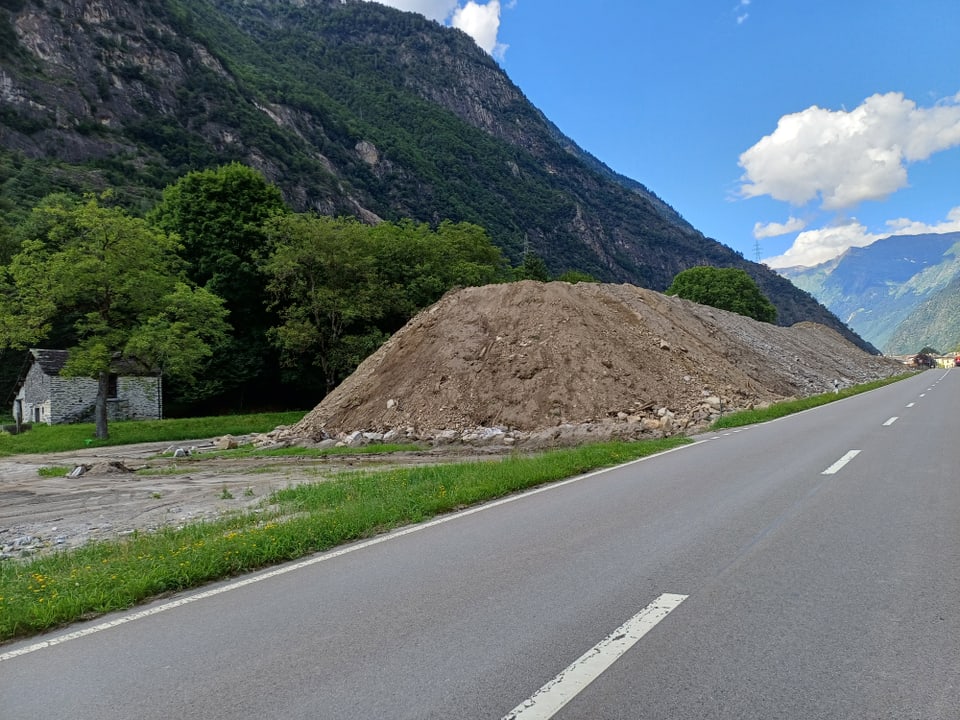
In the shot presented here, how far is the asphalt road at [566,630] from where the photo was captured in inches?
123

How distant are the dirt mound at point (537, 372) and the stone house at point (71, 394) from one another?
17229mm

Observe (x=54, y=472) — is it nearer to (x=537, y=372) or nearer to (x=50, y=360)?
(x=537, y=372)

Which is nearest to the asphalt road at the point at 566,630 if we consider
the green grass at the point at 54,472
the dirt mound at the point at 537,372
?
the dirt mound at the point at 537,372

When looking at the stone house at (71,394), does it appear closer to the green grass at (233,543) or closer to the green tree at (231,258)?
the green tree at (231,258)

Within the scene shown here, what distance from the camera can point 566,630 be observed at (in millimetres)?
3928

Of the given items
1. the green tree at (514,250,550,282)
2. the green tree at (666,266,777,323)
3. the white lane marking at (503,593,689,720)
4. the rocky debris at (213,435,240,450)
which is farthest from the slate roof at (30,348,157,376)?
the green tree at (666,266,777,323)

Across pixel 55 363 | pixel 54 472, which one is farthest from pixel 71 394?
pixel 54 472

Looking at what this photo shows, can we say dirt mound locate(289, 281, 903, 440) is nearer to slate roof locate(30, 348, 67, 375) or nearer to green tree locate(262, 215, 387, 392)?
green tree locate(262, 215, 387, 392)

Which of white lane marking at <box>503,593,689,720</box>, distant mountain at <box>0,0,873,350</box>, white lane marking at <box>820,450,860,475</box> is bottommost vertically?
white lane marking at <box>503,593,689,720</box>

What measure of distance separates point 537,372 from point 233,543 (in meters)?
17.8

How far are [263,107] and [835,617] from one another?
14916cm

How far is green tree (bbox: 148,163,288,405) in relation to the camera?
41.8 meters

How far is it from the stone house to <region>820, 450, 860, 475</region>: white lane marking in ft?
113

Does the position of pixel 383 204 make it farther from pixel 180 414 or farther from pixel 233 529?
pixel 233 529
